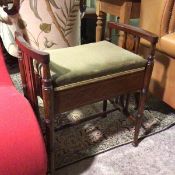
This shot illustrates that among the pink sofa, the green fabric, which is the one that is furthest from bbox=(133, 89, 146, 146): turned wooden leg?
the pink sofa

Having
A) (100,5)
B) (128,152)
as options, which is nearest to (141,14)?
(100,5)

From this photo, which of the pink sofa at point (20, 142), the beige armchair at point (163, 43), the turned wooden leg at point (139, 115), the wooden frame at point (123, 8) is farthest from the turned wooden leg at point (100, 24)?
the pink sofa at point (20, 142)

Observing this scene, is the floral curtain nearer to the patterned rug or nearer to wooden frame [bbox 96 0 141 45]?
wooden frame [bbox 96 0 141 45]

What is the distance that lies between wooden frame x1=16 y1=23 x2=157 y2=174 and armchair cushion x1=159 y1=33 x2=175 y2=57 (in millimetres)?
211

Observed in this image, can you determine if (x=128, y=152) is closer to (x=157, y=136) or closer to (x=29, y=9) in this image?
(x=157, y=136)

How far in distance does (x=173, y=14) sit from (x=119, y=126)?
2.18ft

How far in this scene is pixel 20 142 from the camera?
30.7 inches

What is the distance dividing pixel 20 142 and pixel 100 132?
0.65 meters

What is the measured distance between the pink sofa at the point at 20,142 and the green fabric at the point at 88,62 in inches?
6.7

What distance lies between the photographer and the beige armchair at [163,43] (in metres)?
1.27

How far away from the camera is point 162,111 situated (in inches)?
61.8

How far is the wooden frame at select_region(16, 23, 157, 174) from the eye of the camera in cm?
86

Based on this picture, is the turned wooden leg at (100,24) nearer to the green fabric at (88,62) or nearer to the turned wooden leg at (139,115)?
the green fabric at (88,62)

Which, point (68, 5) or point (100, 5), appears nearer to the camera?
point (68, 5)
